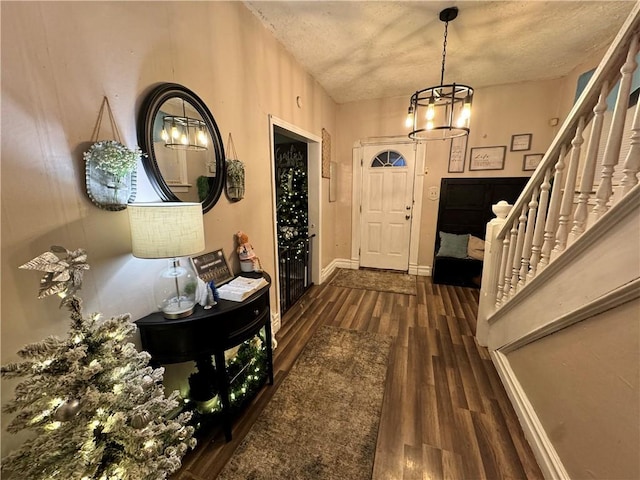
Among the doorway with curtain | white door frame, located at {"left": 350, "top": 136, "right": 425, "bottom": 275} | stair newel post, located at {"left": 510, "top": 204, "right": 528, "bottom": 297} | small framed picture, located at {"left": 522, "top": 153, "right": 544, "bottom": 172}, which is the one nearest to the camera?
stair newel post, located at {"left": 510, "top": 204, "right": 528, "bottom": 297}

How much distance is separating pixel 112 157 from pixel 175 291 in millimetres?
705

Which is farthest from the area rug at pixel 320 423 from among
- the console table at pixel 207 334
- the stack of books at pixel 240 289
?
the stack of books at pixel 240 289

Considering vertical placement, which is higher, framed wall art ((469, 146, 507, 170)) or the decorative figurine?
framed wall art ((469, 146, 507, 170))

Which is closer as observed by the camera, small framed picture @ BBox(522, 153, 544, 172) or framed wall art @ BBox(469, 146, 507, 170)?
small framed picture @ BBox(522, 153, 544, 172)

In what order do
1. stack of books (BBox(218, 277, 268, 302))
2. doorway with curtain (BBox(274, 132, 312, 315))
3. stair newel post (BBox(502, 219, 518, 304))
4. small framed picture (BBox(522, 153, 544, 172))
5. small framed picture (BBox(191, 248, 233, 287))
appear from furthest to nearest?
1. small framed picture (BBox(522, 153, 544, 172))
2. doorway with curtain (BBox(274, 132, 312, 315))
3. stair newel post (BBox(502, 219, 518, 304))
4. small framed picture (BBox(191, 248, 233, 287))
5. stack of books (BBox(218, 277, 268, 302))

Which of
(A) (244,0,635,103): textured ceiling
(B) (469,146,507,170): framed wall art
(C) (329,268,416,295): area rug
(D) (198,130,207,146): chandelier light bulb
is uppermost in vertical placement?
(A) (244,0,635,103): textured ceiling

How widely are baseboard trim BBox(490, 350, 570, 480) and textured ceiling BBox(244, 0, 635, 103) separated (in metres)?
2.78

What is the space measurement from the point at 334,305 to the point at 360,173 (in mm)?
2304

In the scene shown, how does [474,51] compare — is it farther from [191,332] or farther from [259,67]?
[191,332]

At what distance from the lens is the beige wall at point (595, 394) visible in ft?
2.94

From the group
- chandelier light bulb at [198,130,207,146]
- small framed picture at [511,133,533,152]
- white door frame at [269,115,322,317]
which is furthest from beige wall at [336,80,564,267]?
chandelier light bulb at [198,130,207,146]

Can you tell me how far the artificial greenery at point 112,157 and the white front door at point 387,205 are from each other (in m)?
3.71

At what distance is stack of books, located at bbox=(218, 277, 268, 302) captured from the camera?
1544mm

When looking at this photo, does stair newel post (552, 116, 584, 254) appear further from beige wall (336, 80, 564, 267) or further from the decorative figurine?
beige wall (336, 80, 564, 267)
